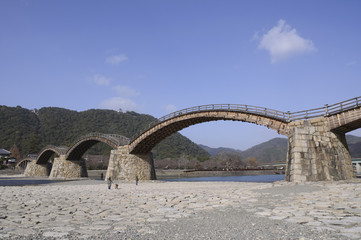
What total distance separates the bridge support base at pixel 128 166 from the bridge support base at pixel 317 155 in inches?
915

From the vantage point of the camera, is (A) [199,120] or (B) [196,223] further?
(A) [199,120]

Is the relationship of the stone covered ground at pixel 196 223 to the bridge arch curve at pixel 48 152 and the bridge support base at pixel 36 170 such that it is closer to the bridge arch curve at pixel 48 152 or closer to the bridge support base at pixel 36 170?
the bridge arch curve at pixel 48 152

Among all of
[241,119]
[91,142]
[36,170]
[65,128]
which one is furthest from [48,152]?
A: [65,128]

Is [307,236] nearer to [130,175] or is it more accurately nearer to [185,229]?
[185,229]

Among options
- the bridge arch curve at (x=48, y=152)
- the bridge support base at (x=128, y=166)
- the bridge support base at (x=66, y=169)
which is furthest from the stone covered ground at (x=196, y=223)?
the bridge arch curve at (x=48, y=152)

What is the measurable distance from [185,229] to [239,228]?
1260 mm

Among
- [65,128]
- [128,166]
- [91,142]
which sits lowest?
[128,166]

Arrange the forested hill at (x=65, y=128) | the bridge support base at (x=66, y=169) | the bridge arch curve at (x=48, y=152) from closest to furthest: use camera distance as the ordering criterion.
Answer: the bridge support base at (x=66, y=169), the bridge arch curve at (x=48, y=152), the forested hill at (x=65, y=128)

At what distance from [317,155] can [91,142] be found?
43.2m

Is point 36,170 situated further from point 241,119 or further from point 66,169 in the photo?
point 241,119

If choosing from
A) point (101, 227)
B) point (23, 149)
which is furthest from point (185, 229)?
point (23, 149)

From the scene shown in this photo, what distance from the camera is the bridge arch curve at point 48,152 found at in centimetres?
5684

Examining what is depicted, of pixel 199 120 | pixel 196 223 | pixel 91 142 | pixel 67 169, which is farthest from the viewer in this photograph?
pixel 67 169

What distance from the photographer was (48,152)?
64562mm
